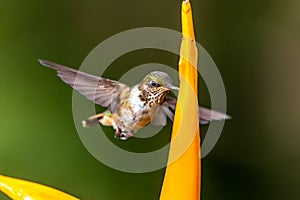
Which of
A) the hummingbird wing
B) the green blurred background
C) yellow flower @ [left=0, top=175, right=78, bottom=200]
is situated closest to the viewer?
yellow flower @ [left=0, top=175, right=78, bottom=200]

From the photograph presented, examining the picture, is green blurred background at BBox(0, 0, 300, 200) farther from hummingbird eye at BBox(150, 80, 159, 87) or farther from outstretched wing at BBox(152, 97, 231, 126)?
hummingbird eye at BBox(150, 80, 159, 87)

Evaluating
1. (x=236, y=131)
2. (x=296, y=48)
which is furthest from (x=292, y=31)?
(x=236, y=131)

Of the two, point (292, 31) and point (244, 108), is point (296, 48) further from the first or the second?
point (244, 108)

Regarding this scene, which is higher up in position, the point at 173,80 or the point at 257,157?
the point at 257,157

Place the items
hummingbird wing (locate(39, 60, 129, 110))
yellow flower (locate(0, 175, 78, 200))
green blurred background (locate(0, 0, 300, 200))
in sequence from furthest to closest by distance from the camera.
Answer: green blurred background (locate(0, 0, 300, 200))
hummingbird wing (locate(39, 60, 129, 110))
yellow flower (locate(0, 175, 78, 200))

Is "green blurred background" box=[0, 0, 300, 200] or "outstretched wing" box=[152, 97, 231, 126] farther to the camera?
"green blurred background" box=[0, 0, 300, 200]

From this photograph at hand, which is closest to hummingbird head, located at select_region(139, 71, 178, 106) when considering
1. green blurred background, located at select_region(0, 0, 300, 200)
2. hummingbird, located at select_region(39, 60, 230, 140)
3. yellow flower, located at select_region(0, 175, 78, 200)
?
hummingbird, located at select_region(39, 60, 230, 140)

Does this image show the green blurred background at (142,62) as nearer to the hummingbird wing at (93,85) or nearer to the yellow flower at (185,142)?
the hummingbird wing at (93,85)
